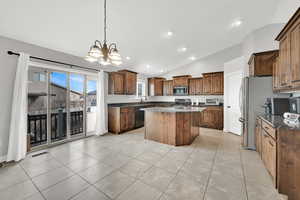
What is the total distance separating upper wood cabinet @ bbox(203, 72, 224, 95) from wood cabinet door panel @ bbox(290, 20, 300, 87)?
3.38m

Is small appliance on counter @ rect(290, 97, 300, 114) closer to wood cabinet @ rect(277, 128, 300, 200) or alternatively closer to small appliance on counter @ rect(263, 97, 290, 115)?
small appliance on counter @ rect(263, 97, 290, 115)

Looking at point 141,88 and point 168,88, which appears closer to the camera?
point 168,88

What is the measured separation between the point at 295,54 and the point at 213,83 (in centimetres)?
363

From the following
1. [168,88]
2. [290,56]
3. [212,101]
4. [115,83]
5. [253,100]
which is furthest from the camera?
[168,88]

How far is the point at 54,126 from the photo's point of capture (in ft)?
12.4

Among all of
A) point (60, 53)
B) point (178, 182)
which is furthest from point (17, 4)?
point (178, 182)

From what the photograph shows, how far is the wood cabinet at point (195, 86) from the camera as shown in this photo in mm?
5816

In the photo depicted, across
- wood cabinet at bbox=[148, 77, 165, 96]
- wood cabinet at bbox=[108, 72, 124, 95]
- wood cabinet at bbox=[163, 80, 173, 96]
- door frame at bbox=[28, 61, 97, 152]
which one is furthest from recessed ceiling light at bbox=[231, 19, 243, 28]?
door frame at bbox=[28, 61, 97, 152]

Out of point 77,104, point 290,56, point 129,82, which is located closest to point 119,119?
point 77,104

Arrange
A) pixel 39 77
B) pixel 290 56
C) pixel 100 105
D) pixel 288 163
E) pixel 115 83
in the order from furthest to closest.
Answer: pixel 115 83 → pixel 100 105 → pixel 39 77 → pixel 290 56 → pixel 288 163

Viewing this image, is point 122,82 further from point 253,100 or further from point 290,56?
point 290,56

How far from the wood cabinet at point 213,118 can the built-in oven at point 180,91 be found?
1297mm

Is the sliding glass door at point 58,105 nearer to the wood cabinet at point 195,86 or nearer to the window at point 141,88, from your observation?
the window at point 141,88

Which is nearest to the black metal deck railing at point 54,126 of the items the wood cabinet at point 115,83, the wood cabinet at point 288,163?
the wood cabinet at point 115,83
